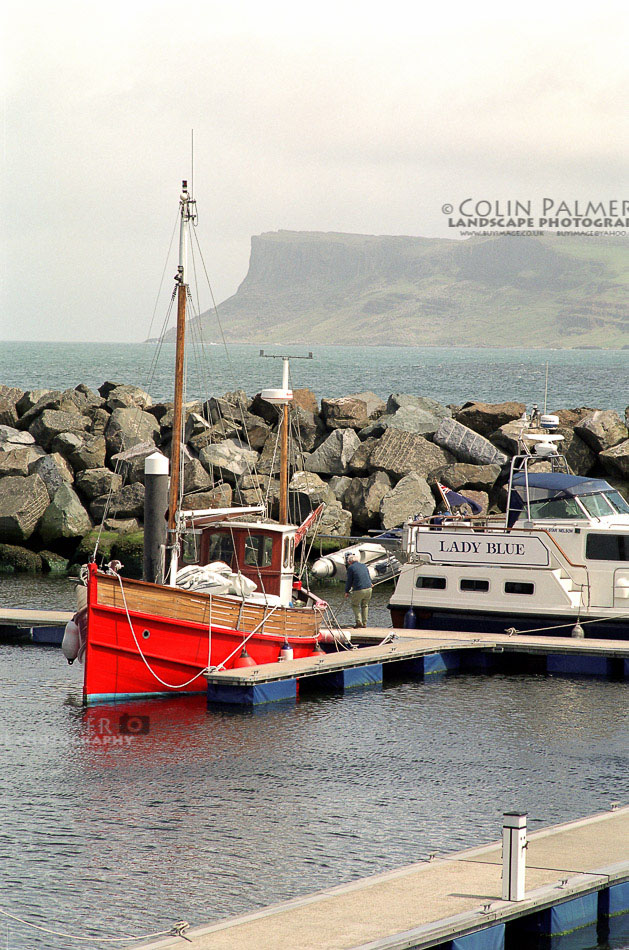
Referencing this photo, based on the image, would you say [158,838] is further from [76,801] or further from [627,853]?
[627,853]

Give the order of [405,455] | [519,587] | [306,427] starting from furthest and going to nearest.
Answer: [306,427], [405,455], [519,587]

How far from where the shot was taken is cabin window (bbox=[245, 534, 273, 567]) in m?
22.5

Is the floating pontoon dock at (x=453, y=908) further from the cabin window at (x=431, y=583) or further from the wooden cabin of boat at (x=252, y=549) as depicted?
the cabin window at (x=431, y=583)

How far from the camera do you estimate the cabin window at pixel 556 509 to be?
25.6m

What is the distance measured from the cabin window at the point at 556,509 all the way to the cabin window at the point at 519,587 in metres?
1.54

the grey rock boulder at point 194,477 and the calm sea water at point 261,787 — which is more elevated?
the grey rock boulder at point 194,477

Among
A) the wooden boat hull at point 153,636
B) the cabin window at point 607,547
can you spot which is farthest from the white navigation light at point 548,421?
the wooden boat hull at point 153,636

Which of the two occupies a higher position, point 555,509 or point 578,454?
point 578,454

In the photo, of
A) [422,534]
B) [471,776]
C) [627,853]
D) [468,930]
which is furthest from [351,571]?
[468,930]

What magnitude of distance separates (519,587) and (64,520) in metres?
16.1

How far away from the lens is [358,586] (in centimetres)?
2598

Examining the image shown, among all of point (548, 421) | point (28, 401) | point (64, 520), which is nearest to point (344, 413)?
point (64, 520)

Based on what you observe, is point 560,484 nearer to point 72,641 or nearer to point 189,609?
point 189,609

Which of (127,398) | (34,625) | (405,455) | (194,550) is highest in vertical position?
(127,398)
